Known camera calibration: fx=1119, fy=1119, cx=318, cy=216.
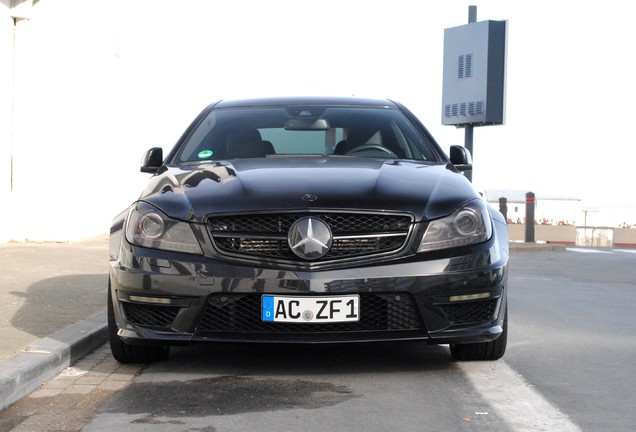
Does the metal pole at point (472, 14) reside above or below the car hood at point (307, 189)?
above

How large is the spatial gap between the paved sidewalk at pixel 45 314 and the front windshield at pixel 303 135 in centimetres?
128

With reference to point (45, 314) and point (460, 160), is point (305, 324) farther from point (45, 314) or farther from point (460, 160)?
point (45, 314)

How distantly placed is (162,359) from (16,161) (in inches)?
384

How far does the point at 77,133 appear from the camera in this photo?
16.9 meters

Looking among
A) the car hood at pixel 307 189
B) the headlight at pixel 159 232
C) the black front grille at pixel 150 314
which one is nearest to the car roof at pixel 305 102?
the car hood at pixel 307 189

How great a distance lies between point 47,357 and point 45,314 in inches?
71.5

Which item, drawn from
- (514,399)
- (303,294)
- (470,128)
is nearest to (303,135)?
(303,294)

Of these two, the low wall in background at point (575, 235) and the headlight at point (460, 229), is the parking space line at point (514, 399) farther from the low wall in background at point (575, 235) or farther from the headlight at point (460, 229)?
the low wall in background at point (575, 235)

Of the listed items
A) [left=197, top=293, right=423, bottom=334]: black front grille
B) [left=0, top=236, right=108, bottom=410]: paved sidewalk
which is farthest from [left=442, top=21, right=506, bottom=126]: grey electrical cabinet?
[left=197, top=293, right=423, bottom=334]: black front grille

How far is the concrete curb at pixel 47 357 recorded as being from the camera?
508 centimetres

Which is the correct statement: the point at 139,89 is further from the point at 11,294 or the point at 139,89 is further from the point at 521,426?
the point at 521,426

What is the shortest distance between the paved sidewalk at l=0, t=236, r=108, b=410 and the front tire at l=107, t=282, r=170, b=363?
0.29m

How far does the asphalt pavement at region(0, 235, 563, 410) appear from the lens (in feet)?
17.9

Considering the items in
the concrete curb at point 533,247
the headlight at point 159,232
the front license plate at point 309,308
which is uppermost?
the headlight at point 159,232
